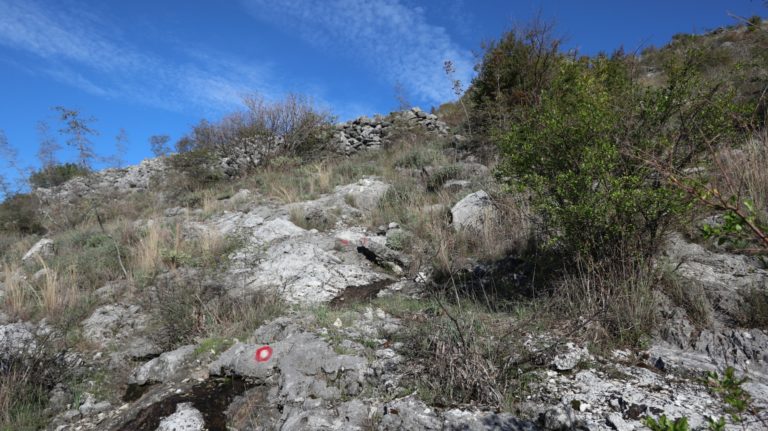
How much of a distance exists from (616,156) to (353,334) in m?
2.49

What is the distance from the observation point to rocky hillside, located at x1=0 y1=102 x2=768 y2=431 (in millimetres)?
2371

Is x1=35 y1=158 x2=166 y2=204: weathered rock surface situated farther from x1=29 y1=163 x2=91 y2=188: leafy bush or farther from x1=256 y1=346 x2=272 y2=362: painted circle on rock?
x1=256 y1=346 x2=272 y2=362: painted circle on rock

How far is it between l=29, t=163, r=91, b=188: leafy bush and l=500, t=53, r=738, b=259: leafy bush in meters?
11.5

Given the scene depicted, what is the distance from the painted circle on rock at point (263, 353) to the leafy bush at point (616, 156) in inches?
97.5

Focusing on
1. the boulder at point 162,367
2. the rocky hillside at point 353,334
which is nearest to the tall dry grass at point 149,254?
the rocky hillside at point 353,334

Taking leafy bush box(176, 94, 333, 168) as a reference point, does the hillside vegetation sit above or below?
below

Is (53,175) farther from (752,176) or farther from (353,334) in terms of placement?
(752,176)

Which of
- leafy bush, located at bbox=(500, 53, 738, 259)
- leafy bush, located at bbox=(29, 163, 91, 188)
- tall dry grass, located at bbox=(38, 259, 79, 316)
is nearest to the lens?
leafy bush, located at bbox=(500, 53, 738, 259)

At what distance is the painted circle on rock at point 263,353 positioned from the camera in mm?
3098

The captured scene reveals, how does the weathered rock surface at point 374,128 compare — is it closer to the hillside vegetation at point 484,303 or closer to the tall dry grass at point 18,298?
the hillside vegetation at point 484,303

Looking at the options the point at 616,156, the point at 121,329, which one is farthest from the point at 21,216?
the point at 616,156

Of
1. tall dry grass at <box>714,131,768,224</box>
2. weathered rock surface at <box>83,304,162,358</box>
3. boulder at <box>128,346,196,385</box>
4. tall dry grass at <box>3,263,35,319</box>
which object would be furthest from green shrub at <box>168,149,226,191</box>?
tall dry grass at <box>714,131,768,224</box>

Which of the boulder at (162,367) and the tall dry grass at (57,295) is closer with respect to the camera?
the boulder at (162,367)

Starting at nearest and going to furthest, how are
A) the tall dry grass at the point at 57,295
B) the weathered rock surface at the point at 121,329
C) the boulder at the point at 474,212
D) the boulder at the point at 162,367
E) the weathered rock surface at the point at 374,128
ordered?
the boulder at the point at 162,367, the weathered rock surface at the point at 121,329, the tall dry grass at the point at 57,295, the boulder at the point at 474,212, the weathered rock surface at the point at 374,128
